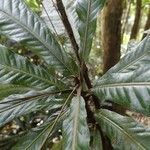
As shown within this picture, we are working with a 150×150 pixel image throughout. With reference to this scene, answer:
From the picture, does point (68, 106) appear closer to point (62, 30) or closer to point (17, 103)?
point (17, 103)

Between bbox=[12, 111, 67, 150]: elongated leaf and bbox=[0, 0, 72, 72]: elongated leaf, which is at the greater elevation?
bbox=[0, 0, 72, 72]: elongated leaf

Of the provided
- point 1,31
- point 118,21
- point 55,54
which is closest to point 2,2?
point 1,31

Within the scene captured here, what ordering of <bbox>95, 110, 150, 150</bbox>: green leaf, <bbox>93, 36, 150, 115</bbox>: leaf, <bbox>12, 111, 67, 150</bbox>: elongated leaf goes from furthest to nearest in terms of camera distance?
1. <bbox>12, 111, 67, 150</bbox>: elongated leaf
2. <bbox>95, 110, 150, 150</bbox>: green leaf
3. <bbox>93, 36, 150, 115</bbox>: leaf

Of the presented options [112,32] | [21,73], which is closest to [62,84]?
[21,73]

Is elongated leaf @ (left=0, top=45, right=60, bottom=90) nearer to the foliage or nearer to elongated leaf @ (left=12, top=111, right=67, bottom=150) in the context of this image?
the foliage

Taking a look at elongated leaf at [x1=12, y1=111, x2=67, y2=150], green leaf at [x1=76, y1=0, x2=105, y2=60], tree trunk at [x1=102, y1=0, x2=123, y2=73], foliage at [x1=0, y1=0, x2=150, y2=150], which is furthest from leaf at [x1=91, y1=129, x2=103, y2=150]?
tree trunk at [x1=102, y1=0, x2=123, y2=73]

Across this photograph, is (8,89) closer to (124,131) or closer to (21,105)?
(21,105)
